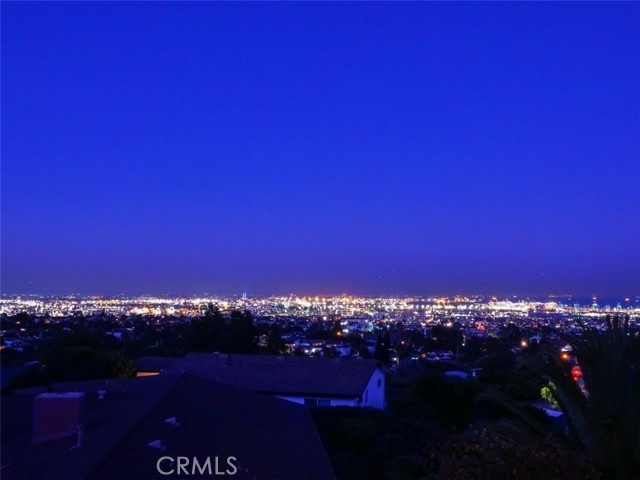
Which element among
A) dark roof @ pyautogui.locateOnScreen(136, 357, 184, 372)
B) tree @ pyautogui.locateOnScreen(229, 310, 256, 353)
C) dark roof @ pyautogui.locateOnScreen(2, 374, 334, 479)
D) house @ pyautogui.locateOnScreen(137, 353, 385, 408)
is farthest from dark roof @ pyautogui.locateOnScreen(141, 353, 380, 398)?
tree @ pyautogui.locateOnScreen(229, 310, 256, 353)

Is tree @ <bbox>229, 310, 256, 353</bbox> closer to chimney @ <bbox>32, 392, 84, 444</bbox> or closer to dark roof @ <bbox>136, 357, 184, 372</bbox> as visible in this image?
dark roof @ <bbox>136, 357, 184, 372</bbox>

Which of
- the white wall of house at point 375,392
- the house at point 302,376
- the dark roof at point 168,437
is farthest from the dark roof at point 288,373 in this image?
the dark roof at point 168,437

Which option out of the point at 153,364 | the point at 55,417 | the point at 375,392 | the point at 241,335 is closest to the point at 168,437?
the point at 55,417

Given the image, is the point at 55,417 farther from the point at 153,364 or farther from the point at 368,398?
the point at 153,364

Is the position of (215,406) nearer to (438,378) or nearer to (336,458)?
(336,458)

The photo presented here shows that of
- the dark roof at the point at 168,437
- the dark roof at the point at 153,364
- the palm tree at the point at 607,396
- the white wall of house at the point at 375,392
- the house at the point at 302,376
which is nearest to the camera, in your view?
the palm tree at the point at 607,396

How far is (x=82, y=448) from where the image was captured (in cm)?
1084

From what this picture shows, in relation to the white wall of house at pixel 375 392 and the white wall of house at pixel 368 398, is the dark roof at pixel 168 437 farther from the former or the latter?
the white wall of house at pixel 375 392

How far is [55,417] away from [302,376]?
58.7ft

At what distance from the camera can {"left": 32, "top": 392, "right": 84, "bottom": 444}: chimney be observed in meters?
12.4

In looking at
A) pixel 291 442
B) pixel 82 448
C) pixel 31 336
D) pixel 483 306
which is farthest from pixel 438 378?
pixel 483 306

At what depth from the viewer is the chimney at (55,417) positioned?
12.4m

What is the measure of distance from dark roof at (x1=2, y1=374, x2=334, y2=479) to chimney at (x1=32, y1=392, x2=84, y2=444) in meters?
0.27

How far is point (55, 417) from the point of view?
12.6m
